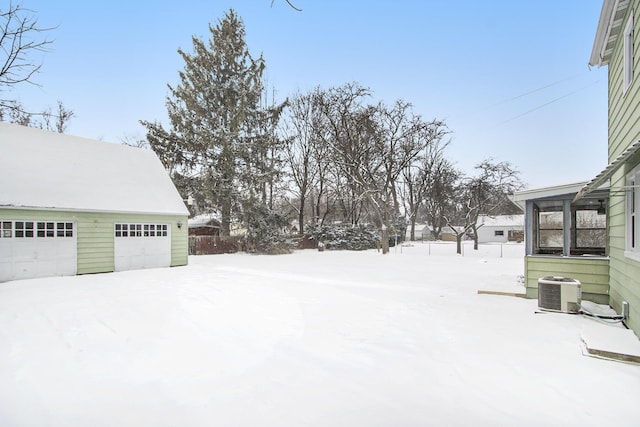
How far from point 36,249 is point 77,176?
288cm

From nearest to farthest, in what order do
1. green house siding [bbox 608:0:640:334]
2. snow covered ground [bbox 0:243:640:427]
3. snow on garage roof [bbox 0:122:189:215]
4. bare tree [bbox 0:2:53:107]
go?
snow covered ground [bbox 0:243:640:427] < green house siding [bbox 608:0:640:334] < bare tree [bbox 0:2:53:107] < snow on garage roof [bbox 0:122:189:215]

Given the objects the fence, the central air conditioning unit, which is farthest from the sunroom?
the fence

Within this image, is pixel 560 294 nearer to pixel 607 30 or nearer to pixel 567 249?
pixel 567 249

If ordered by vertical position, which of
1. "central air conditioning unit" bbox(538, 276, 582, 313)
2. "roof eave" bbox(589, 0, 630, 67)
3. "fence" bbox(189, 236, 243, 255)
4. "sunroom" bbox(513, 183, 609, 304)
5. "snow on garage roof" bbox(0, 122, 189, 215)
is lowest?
"fence" bbox(189, 236, 243, 255)

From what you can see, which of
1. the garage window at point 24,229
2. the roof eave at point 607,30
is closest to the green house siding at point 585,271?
the roof eave at point 607,30

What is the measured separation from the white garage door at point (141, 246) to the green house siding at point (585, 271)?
12017mm

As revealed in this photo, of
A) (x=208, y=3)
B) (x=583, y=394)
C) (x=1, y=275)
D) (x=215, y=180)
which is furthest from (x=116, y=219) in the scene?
(x=583, y=394)

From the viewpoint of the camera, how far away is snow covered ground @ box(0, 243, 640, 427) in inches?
113

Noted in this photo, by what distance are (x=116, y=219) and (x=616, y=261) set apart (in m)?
13.4

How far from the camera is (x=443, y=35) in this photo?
12.2 meters

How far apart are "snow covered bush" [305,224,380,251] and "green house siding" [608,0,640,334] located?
1798 centimetres

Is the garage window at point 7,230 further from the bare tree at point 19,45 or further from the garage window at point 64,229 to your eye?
the bare tree at point 19,45

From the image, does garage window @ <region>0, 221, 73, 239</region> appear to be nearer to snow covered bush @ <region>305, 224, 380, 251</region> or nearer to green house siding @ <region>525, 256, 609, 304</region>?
green house siding @ <region>525, 256, 609, 304</region>

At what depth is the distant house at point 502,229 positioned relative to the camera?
1540 inches
